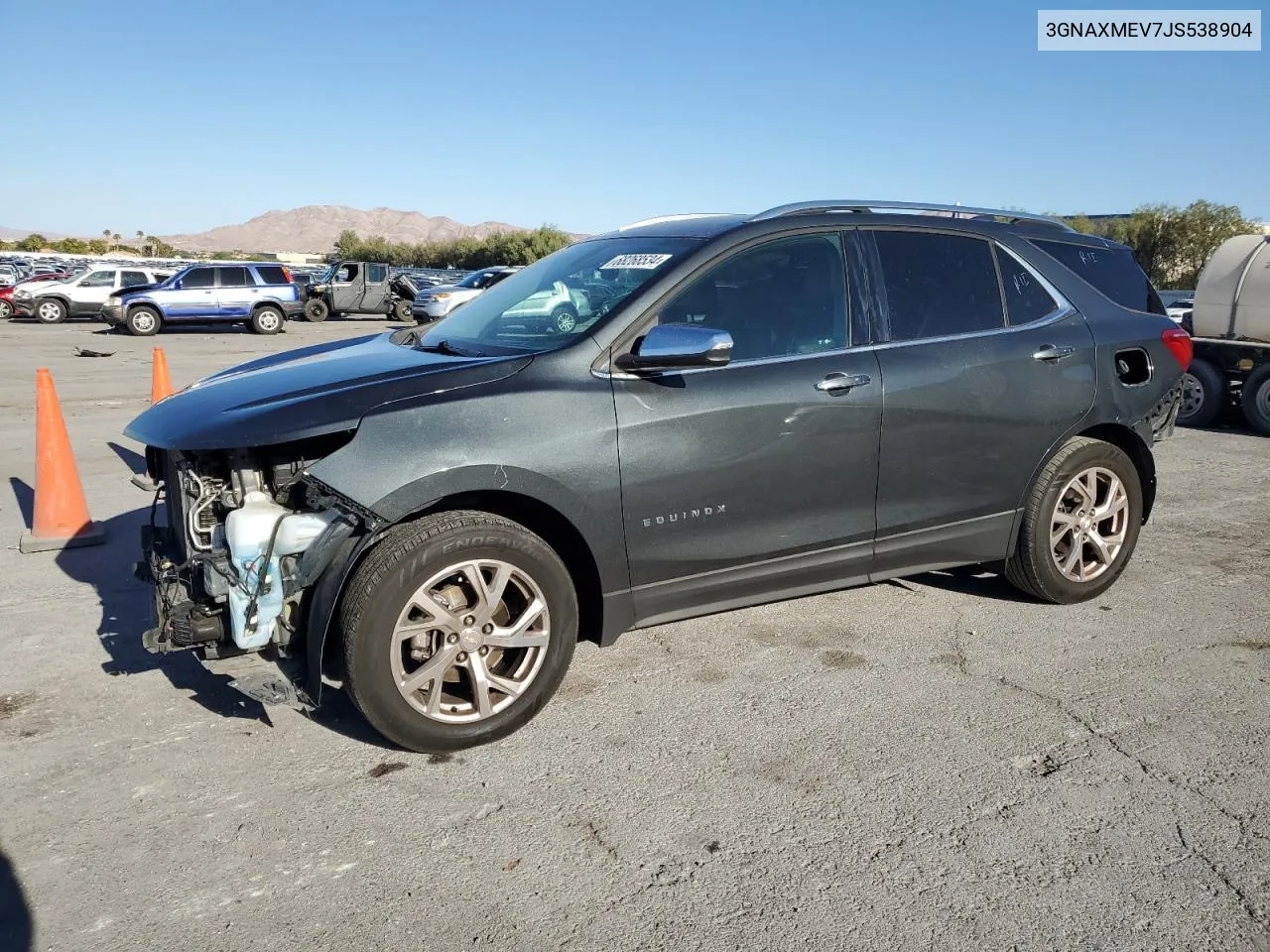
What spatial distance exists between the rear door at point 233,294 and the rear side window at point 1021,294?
78.3 feet

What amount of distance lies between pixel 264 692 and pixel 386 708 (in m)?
0.39

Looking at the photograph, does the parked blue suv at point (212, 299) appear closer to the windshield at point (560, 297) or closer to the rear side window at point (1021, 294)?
the windshield at point (560, 297)

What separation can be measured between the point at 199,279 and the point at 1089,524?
80.9ft

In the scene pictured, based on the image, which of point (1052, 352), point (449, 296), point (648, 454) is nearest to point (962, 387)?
point (1052, 352)

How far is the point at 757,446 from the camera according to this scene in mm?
3877

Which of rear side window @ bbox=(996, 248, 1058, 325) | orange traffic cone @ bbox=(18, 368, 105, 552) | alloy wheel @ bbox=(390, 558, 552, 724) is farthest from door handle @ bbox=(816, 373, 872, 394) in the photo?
orange traffic cone @ bbox=(18, 368, 105, 552)

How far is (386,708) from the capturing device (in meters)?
3.33

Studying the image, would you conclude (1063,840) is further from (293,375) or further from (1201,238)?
(1201,238)

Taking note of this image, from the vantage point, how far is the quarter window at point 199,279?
25.0m

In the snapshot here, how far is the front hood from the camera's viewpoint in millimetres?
3299

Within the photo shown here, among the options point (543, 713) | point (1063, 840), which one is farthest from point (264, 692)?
point (1063, 840)

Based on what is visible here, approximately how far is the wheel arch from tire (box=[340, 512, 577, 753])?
0.05 meters

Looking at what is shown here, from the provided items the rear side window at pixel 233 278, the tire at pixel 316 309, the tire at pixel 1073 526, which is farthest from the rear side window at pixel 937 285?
the tire at pixel 316 309

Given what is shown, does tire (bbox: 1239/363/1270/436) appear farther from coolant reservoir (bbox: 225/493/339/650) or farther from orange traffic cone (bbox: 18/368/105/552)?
orange traffic cone (bbox: 18/368/105/552)
